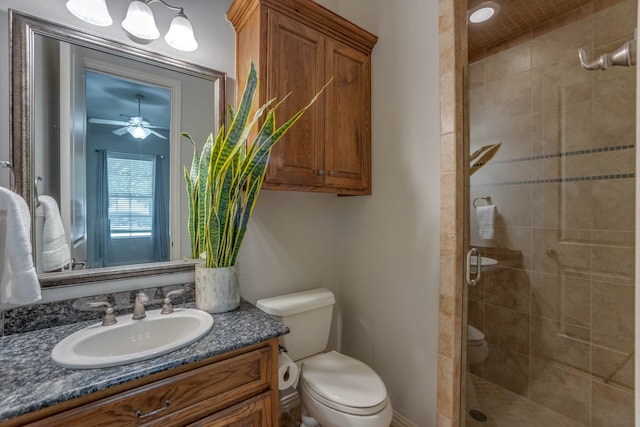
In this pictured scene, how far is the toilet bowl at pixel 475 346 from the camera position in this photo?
4.59 feet

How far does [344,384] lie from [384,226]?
849 mm

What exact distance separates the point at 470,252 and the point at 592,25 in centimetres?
116

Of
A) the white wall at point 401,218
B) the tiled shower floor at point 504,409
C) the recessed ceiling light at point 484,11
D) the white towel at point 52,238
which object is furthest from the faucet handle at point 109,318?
the recessed ceiling light at point 484,11

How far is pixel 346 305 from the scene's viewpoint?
1.95 metres

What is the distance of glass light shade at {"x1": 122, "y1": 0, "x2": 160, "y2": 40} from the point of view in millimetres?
1189

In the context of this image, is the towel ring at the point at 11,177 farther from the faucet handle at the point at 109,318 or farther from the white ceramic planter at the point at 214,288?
the white ceramic planter at the point at 214,288

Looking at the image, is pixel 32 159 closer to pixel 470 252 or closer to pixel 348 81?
pixel 348 81

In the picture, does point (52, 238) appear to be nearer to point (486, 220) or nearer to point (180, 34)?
point (180, 34)

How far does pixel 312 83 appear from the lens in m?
1.48

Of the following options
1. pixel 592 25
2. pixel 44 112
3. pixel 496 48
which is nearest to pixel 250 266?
pixel 44 112

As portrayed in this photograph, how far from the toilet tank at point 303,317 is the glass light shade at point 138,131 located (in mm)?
976

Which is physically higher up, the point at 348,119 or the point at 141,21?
the point at 141,21

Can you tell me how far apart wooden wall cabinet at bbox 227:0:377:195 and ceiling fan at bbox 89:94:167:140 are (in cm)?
48

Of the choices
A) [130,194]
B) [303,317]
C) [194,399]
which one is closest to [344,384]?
[303,317]
